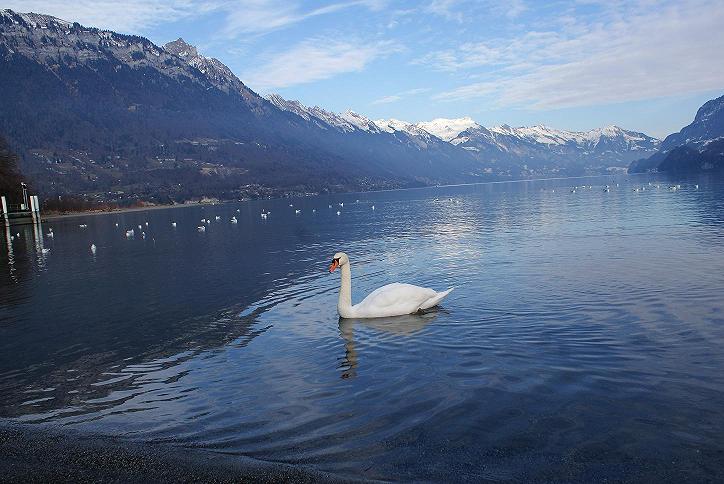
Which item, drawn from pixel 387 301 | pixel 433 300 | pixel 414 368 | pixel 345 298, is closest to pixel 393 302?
pixel 387 301

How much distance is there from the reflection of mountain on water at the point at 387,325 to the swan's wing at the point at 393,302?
0.85 feet

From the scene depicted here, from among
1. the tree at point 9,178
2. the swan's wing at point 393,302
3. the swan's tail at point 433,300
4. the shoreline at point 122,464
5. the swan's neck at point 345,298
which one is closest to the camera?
the shoreline at point 122,464

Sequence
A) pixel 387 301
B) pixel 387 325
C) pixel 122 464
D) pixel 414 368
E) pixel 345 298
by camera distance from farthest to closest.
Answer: pixel 345 298, pixel 387 301, pixel 387 325, pixel 414 368, pixel 122 464

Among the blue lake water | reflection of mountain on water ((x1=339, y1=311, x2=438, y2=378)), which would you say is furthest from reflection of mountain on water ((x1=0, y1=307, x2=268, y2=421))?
reflection of mountain on water ((x1=339, y1=311, x2=438, y2=378))

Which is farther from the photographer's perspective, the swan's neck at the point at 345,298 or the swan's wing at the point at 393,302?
the swan's neck at the point at 345,298

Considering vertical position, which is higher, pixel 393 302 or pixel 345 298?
pixel 345 298

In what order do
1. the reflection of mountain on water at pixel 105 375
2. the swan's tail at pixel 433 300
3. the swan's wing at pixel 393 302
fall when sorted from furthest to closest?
the swan's tail at pixel 433 300 < the swan's wing at pixel 393 302 < the reflection of mountain on water at pixel 105 375

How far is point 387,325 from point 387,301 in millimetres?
1123

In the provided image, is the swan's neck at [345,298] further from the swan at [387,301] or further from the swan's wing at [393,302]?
the swan's wing at [393,302]

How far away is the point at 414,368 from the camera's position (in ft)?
46.9

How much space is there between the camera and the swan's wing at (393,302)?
20.1m

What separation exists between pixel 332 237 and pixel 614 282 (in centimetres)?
3926

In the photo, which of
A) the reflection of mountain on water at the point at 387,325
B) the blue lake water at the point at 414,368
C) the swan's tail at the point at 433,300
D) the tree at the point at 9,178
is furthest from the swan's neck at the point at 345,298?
the tree at the point at 9,178

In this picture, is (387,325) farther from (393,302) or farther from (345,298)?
(345,298)
